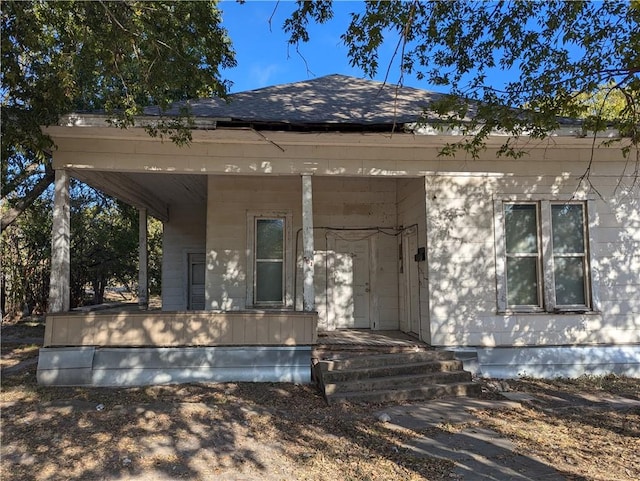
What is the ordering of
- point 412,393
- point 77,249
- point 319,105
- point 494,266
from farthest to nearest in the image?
point 77,249
point 319,105
point 494,266
point 412,393

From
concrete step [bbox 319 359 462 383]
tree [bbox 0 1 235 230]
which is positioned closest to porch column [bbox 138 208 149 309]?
tree [bbox 0 1 235 230]

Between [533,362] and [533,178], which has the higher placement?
[533,178]

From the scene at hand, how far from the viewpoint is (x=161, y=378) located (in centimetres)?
690

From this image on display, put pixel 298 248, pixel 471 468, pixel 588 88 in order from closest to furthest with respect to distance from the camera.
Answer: pixel 471 468, pixel 588 88, pixel 298 248

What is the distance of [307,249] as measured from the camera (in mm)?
7336

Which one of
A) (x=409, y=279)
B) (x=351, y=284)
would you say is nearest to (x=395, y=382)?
(x=409, y=279)

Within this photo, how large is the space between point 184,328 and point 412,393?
3.50 metres

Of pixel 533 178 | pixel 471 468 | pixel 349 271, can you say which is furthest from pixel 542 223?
pixel 471 468

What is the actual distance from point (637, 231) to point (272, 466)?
23.7 feet

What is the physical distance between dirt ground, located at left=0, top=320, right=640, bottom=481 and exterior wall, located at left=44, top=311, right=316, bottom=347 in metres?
0.68

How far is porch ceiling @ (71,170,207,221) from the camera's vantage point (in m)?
8.33

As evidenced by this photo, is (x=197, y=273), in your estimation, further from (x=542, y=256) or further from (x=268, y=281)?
(x=542, y=256)

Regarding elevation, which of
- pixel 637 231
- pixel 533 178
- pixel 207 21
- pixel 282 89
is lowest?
pixel 637 231

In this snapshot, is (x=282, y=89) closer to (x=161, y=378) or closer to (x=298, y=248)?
(x=298, y=248)
